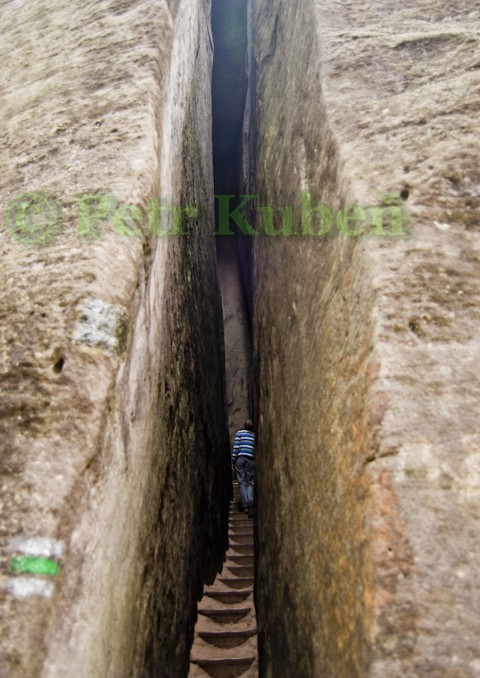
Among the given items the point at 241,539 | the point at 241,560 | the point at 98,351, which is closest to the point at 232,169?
the point at 241,539

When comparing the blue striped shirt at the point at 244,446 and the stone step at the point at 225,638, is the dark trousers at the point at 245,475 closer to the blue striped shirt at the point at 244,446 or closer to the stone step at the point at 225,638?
the blue striped shirt at the point at 244,446

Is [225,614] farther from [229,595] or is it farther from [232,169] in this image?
[232,169]

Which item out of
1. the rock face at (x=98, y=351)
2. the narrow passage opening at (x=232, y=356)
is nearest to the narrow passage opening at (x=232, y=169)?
the narrow passage opening at (x=232, y=356)

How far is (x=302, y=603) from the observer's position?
2061mm

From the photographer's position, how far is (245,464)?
5699 millimetres

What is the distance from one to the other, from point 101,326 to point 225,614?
8.83ft

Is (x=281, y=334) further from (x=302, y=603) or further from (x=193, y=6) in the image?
(x=193, y=6)

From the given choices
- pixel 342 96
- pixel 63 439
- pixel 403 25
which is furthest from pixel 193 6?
pixel 63 439

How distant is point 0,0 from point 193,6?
1789mm

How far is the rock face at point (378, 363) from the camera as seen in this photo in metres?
1.40

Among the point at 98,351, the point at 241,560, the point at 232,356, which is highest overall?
the point at 232,356

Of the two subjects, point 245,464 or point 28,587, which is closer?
point 28,587

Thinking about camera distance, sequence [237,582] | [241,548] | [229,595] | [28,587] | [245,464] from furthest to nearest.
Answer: [245,464]
[241,548]
[237,582]
[229,595]
[28,587]

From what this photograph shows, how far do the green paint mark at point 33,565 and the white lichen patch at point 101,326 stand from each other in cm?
70
